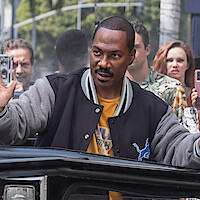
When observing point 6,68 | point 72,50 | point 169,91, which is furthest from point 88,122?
point 72,50

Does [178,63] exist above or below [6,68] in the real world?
above

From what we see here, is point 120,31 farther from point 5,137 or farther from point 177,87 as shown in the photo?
point 177,87

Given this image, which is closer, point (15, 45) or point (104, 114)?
point (104, 114)

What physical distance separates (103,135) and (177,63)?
8.08 feet

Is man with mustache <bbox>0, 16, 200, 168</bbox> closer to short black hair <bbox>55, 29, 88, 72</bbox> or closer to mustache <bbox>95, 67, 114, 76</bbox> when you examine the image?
mustache <bbox>95, 67, 114, 76</bbox>

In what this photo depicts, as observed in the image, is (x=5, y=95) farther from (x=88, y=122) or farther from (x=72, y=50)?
(x=72, y=50)

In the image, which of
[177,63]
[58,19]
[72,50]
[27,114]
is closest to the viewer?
[27,114]

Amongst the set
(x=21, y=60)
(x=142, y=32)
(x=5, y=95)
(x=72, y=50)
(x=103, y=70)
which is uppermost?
(x=142, y=32)

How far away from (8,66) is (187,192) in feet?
5.30

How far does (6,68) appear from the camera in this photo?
122 inches

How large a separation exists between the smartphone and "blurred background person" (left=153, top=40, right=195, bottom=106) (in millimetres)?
1999

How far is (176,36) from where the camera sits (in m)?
7.05

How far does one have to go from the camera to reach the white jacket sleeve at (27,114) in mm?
2316

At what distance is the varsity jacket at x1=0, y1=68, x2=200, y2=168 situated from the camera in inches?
96.0
